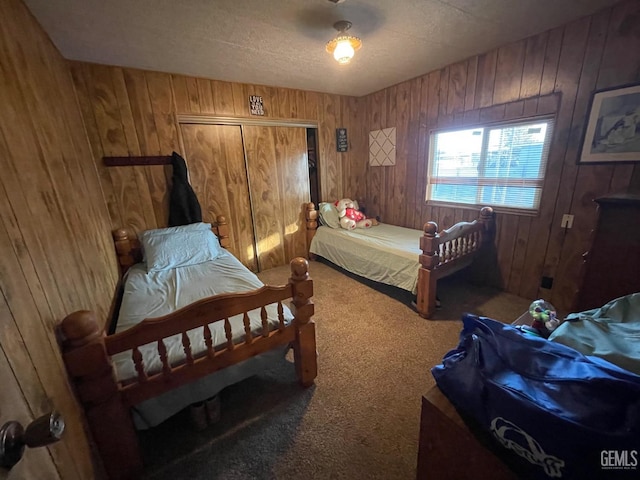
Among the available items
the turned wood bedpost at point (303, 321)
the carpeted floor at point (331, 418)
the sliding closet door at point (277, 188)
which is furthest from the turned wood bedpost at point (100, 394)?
the sliding closet door at point (277, 188)

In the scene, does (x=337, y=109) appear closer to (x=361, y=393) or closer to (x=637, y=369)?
(x=361, y=393)

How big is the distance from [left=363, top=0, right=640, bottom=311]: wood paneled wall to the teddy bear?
816 mm

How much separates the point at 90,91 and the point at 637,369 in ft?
11.6

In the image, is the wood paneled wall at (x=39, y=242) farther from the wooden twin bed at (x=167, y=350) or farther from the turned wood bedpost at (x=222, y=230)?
the turned wood bedpost at (x=222, y=230)

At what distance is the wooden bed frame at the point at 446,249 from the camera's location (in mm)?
2125

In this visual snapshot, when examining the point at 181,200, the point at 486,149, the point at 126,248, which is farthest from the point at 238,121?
the point at 486,149

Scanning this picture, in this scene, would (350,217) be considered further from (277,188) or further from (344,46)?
(344,46)

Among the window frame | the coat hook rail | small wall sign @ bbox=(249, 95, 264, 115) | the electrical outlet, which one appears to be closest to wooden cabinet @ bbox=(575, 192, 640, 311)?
the electrical outlet

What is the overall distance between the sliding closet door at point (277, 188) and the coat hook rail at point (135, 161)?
859mm

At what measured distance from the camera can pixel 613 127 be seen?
1.83 meters

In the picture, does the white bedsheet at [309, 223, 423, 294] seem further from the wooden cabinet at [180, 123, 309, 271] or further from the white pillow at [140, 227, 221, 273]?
the white pillow at [140, 227, 221, 273]

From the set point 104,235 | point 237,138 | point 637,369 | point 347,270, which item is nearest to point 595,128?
point 637,369

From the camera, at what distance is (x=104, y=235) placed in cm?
206

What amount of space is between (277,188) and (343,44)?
74.1 inches
